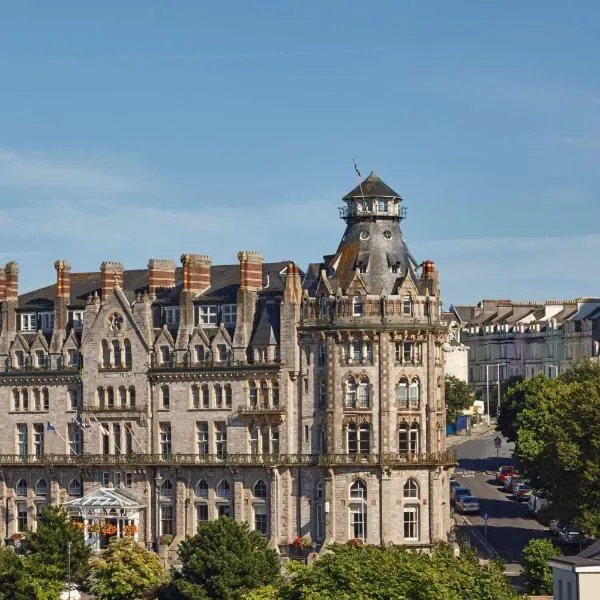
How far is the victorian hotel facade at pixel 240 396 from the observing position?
529 ft

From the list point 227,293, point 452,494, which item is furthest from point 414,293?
point 452,494

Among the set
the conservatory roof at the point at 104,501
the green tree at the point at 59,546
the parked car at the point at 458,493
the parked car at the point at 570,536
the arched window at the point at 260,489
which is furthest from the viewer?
the parked car at the point at 458,493

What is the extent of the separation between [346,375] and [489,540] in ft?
52.7

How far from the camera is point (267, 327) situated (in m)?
165

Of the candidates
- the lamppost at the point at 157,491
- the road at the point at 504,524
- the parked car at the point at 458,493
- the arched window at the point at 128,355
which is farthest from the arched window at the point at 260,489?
the parked car at the point at 458,493

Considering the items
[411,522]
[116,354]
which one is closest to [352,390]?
[411,522]

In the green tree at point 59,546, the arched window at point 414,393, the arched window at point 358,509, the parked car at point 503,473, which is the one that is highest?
the arched window at point 414,393

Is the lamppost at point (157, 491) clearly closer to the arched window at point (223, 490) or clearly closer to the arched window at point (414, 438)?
the arched window at point (223, 490)

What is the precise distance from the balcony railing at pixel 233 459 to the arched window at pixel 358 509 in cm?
169

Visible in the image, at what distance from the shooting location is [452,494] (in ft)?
598

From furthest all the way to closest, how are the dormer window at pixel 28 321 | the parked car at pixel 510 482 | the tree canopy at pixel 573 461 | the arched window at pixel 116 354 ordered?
1. the parked car at pixel 510 482
2. the dormer window at pixel 28 321
3. the arched window at pixel 116 354
4. the tree canopy at pixel 573 461

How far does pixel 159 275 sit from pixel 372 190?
59.5ft

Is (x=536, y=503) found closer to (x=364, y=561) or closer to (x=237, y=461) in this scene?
(x=237, y=461)

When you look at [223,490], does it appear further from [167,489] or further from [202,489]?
[167,489]
